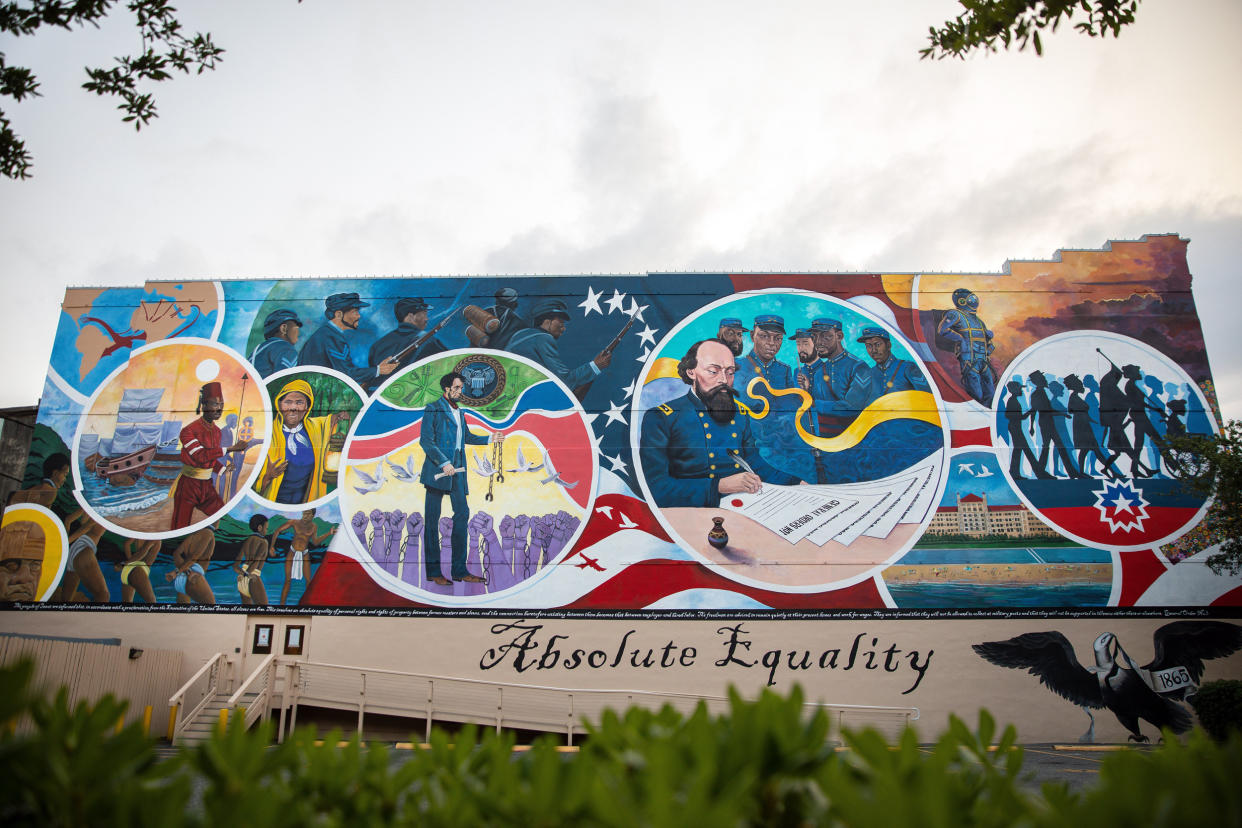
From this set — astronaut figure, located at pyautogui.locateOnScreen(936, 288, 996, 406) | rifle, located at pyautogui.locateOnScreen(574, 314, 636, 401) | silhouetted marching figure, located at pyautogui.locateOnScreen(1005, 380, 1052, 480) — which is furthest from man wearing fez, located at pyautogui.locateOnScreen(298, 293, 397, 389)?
silhouetted marching figure, located at pyautogui.locateOnScreen(1005, 380, 1052, 480)

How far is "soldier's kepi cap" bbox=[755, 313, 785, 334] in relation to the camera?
18.5m

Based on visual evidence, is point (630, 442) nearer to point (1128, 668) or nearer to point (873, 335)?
point (873, 335)

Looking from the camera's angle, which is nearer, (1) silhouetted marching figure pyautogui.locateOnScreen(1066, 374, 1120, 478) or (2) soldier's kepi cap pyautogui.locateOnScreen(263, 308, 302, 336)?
(1) silhouetted marching figure pyautogui.locateOnScreen(1066, 374, 1120, 478)

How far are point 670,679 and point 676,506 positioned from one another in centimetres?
359

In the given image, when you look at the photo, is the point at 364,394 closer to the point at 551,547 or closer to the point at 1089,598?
Answer: the point at 551,547

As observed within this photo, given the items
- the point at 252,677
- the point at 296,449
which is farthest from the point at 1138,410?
the point at 252,677

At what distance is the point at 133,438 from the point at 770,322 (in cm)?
1487

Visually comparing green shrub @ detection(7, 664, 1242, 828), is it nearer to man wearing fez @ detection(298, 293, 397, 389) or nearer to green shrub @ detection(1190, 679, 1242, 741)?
green shrub @ detection(1190, 679, 1242, 741)

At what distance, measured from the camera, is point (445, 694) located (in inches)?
634

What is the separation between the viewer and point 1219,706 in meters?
12.6

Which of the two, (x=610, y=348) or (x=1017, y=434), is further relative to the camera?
(x=610, y=348)

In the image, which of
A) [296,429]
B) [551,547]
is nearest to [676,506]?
[551,547]

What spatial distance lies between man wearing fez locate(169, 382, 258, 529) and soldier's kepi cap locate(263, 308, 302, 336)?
1.71 metres

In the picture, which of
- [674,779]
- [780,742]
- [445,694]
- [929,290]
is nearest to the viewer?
[674,779]
